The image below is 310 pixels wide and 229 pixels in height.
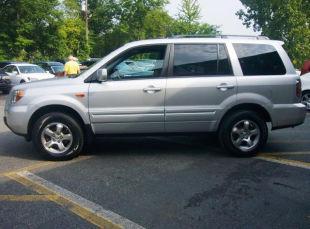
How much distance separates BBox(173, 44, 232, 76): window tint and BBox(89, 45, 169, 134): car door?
0.68 feet

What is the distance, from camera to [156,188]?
5.26 m

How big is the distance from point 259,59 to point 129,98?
2.07m

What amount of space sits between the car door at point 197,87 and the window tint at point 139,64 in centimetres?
21

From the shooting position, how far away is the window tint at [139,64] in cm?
660

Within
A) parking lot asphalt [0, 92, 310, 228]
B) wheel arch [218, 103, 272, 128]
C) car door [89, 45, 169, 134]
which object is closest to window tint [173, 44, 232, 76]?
car door [89, 45, 169, 134]

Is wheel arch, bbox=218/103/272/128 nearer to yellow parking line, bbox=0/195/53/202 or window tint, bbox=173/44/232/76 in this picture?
window tint, bbox=173/44/232/76

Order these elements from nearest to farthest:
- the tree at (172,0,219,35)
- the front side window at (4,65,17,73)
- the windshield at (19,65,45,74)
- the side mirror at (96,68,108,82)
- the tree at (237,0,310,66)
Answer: the side mirror at (96,68,108,82), the front side window at (4,65,17,73), the windshield at (19,65,45,74), the tree at (237,0,310,66), the tree at (172,0,219,35)

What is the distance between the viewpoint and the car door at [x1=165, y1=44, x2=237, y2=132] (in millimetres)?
6551

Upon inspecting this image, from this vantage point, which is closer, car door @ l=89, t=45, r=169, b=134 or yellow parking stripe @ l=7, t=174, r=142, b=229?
yellow parking stripe @ l=7, t=174, r=142, b=229

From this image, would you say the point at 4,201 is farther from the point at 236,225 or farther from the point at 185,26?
the point at 185,26

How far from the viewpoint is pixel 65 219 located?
430 cm

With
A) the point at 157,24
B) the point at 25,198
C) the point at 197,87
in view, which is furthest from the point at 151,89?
the point at 157,24

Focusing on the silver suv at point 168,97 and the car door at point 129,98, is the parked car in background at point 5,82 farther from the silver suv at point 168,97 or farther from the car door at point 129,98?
the car door at point 129,98

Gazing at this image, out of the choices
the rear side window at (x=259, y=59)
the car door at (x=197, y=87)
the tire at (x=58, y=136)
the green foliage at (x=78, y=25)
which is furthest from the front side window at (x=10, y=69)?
the rear side window at (x=259, y=59)
